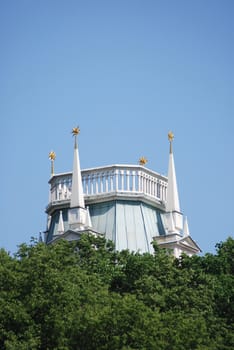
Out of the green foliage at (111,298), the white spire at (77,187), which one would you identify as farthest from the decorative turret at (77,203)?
the green foliage at (111,298)

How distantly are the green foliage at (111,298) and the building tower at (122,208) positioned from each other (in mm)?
5610

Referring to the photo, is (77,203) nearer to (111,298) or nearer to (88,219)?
(88,219)

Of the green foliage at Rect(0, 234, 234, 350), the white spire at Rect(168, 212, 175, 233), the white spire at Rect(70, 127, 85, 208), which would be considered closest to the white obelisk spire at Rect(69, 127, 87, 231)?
the white spire at Rect(70, 127, 85, 208)

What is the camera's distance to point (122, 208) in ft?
315

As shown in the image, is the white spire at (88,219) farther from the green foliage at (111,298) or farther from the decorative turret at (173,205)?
the green foliage at (111,298)

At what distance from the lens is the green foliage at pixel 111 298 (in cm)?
7581

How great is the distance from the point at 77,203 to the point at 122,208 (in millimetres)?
2530

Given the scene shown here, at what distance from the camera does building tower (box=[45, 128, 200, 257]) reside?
94.7 metres

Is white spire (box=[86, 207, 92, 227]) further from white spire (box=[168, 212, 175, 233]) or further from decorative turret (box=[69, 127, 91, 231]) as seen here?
white spire (box=[168, 212, 175, 233])

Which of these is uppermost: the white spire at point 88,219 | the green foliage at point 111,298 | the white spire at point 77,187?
the white spire at point 77,187

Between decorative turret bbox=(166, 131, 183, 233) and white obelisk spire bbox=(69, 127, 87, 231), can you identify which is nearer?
white obelisk spire bbox=(69, 127, 87, 231)

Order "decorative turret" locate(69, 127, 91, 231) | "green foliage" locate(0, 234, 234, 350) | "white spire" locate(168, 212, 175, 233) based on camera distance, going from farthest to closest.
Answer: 1. "white spire" locate(168, 212, 175, 233)
2. "decorative turret" locate(69, 127, 91, 231)
3. "green foliage" locate(0, 234, 234, 350)

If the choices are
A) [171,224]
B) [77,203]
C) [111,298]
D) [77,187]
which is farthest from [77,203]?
[111,298]

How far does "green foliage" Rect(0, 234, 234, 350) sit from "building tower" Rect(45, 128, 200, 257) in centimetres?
561
